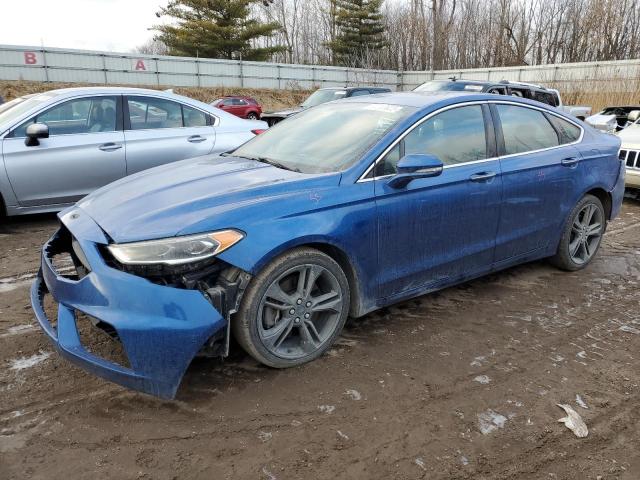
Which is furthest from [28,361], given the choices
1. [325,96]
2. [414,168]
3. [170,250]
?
[325,96]

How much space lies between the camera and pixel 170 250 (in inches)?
98.3

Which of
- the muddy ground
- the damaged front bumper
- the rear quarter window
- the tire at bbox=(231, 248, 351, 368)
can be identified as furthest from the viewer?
the rear quarter window

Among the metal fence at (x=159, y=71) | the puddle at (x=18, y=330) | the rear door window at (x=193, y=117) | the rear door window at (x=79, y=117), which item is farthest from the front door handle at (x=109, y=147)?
the metal fence at (x=159, y=71)

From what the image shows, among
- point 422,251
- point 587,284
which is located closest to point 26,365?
point 422,251

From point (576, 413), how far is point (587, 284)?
6.94ft

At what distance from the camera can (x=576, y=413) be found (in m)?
2.66

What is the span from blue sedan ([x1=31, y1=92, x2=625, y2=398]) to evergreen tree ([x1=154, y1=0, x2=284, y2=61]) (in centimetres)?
4074

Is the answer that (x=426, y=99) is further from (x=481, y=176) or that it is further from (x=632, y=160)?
(x=632, y=160)

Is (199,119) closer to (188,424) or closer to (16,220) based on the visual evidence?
(16,220)

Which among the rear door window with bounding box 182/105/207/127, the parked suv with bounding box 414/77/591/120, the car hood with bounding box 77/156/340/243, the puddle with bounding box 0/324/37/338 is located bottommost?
the puddle with bounding box 0/324/37/338

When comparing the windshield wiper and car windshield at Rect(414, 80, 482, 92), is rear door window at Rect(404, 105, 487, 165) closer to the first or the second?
the windshield wiper

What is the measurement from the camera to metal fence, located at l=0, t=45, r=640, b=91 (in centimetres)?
2770

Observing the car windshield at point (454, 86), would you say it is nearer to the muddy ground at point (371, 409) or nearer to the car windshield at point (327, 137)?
the car windshield at point (327, 137)

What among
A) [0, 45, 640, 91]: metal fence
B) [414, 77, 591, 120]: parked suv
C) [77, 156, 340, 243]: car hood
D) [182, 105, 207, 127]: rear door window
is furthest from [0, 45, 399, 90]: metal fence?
[77, 156, 340, 243]: car hood
